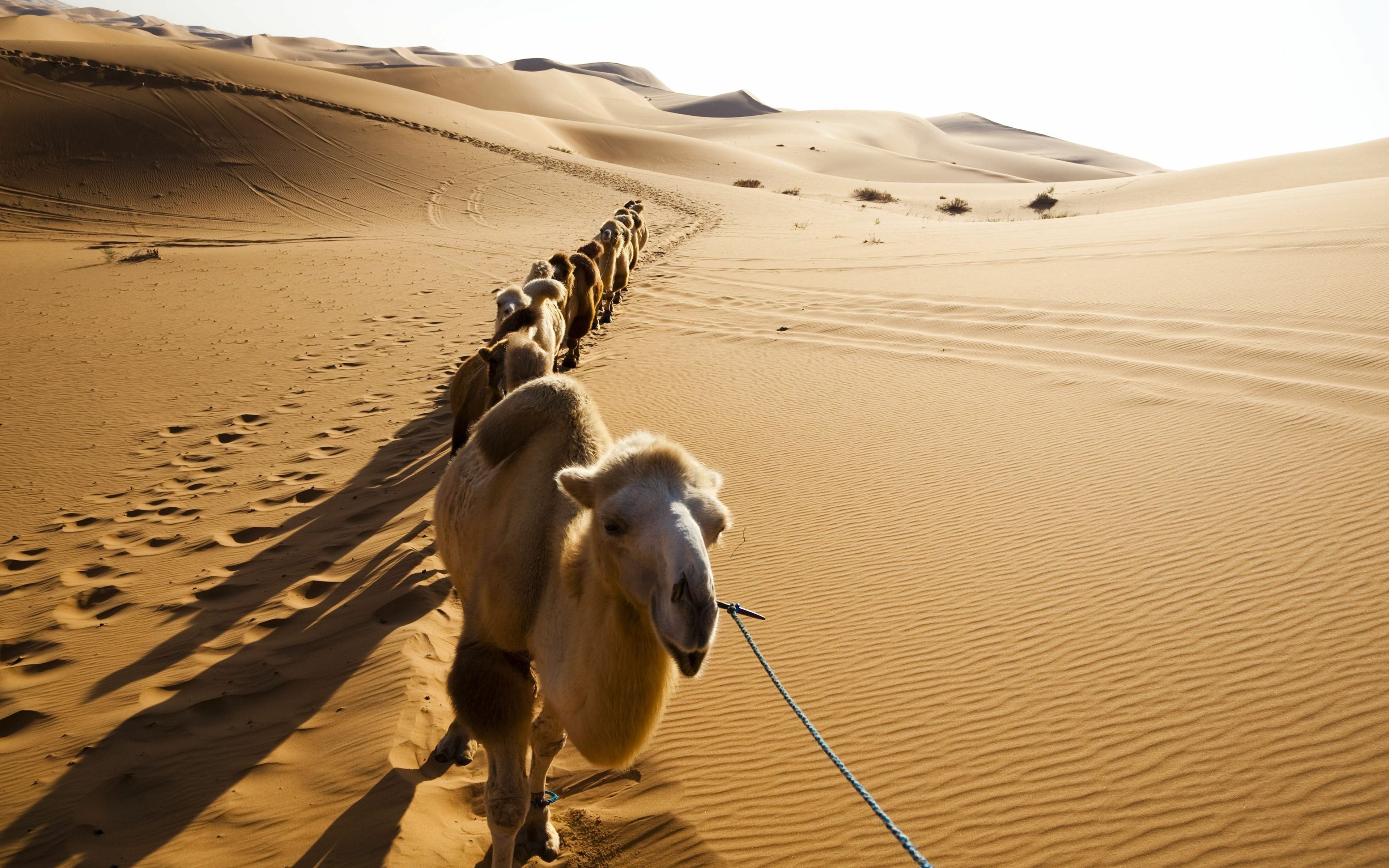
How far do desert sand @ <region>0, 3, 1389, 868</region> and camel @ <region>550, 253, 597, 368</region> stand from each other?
0.53 m

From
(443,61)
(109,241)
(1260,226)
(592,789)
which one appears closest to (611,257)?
(592,789)

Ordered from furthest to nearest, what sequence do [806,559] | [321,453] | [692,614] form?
[321,453] → [806,559] → [692,614]

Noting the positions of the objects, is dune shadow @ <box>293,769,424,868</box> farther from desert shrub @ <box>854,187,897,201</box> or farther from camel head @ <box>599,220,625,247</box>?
desert shrub @ <box>854,187,897,201</box>

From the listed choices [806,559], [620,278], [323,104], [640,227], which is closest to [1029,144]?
[323,104]

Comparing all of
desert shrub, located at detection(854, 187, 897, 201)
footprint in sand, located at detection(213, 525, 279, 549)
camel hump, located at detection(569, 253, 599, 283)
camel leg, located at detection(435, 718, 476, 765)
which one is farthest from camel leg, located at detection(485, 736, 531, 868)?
desert shrub, located at detection(854, 187, 897, 201)

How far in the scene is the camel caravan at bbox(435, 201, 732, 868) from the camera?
91.1 inches

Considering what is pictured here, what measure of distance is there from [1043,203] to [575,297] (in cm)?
3561

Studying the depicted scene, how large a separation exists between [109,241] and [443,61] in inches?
6805

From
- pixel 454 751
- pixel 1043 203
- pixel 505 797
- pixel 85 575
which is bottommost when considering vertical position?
pixel 85 575

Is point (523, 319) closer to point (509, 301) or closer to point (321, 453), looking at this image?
point (509, 301)

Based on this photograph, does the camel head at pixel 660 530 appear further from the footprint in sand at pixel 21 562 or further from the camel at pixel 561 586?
the footprint in sand at pixel 21 562

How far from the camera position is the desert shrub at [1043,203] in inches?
1502

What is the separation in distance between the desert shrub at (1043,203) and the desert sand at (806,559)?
67.9ft

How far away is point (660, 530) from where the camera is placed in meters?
2.24
